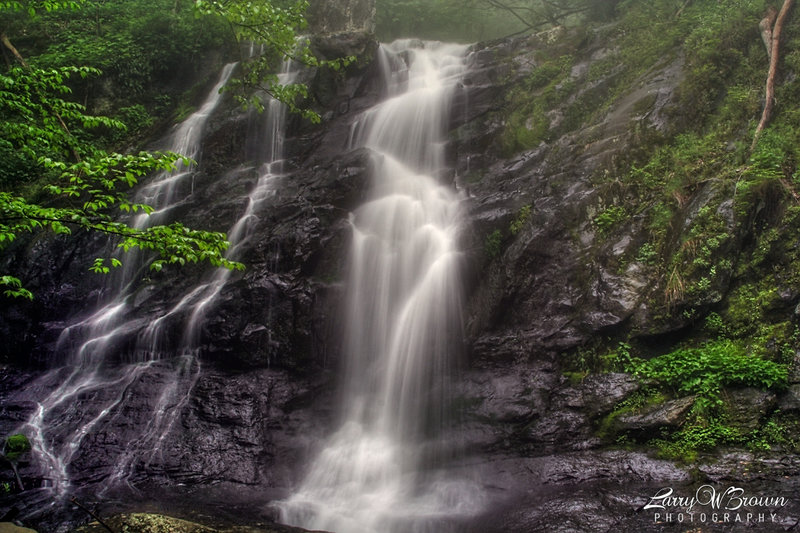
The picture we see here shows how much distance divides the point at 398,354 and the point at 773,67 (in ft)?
29.3

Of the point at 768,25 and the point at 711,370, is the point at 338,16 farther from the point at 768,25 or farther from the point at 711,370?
the point at 711,370

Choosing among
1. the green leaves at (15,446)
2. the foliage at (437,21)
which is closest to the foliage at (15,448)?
the green leaves at (15,446)

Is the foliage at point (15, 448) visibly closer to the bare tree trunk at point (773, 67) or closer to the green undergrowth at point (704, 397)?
the green undergrowth at point (704, 397)

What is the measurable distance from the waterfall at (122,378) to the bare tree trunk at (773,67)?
10.7 m

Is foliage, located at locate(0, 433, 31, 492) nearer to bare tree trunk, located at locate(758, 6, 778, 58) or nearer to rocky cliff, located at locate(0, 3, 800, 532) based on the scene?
rocky cliff, located at locate(0, 3, 800, 532)

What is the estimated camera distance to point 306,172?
13273 mm

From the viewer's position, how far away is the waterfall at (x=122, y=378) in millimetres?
7891

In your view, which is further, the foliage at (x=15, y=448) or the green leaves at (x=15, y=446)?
the green leaves at (x=15, y=446)

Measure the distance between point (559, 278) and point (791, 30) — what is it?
22.9 ft

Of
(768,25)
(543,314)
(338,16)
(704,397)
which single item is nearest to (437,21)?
(338,16)

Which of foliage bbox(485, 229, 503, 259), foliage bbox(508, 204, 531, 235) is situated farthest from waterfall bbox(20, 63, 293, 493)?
foliage bbox(508, 204, 531, 235)

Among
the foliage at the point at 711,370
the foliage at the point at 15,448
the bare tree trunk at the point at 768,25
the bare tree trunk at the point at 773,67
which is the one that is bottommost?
the foliage at the point at 15,448

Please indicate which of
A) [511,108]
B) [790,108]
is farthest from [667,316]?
[511,108]

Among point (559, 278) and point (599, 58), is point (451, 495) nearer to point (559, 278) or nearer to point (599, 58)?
point (559, 278)
